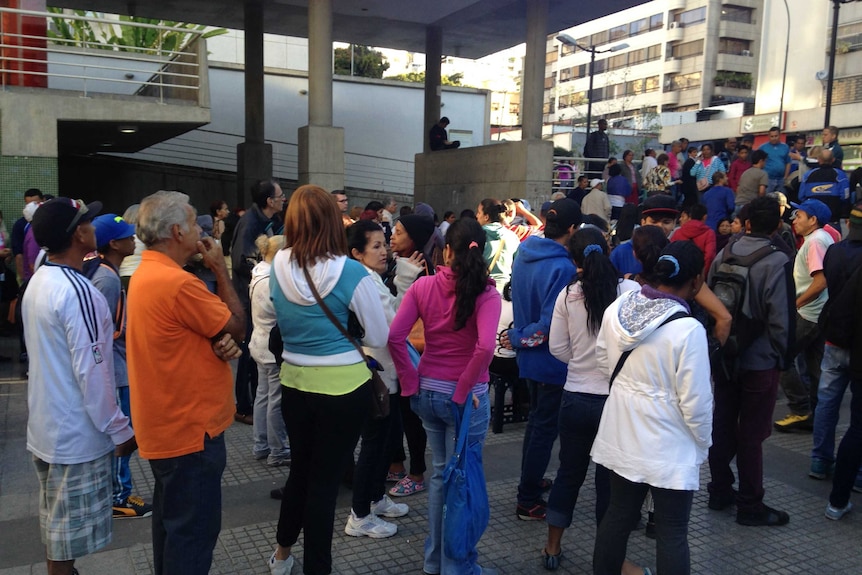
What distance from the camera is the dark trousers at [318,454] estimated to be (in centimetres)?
338

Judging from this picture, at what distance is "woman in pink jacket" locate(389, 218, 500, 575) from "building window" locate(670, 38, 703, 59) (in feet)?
234

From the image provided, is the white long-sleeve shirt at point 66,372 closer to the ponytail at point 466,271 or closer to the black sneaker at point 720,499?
the ponytail at point 466,271

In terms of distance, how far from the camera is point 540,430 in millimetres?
4391

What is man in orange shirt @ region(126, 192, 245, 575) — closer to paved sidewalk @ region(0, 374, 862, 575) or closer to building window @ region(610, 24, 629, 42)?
paved sidewalk @ region(0, 374, 862, 575)

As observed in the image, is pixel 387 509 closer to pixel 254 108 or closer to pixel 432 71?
pixel 254 108

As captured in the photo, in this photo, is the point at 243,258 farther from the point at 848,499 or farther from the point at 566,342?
the point at 848,499

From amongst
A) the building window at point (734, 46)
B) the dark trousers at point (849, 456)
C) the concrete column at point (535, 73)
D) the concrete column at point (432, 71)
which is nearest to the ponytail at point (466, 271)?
the dark trousers at point (849, 456)

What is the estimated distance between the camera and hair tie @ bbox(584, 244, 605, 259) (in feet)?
12.9

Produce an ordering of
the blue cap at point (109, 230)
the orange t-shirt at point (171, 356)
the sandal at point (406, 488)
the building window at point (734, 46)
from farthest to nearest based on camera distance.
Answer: the building window at point (734, 46)
the sandal at point (406, 488)
the blue cap at point (109, 230)
the orange t-shirt at point (171, 356)

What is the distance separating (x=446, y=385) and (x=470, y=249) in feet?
2.39

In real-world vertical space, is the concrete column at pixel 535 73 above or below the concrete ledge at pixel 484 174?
above

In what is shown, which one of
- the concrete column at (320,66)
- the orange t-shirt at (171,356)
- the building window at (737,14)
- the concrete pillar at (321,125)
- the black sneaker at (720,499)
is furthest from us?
the building window at (737,14)

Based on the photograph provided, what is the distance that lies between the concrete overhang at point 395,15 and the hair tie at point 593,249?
15205 mm

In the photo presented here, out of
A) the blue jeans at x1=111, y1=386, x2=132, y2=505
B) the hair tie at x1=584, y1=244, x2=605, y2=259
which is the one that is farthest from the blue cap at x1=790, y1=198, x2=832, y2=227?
the blue jeans at x1=111, y1=386, x2=132, y2=505
